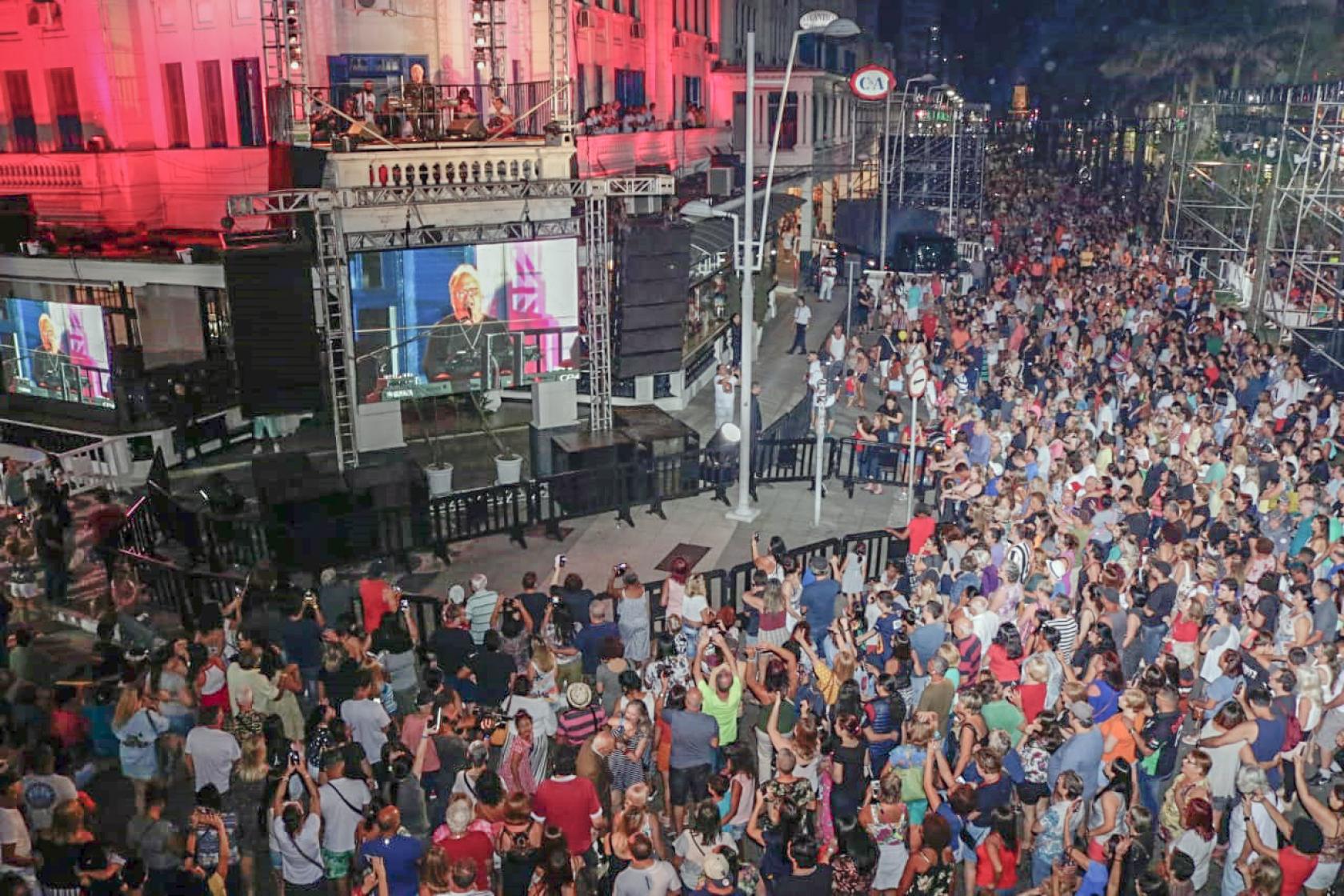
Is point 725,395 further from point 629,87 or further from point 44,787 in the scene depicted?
point 629,87

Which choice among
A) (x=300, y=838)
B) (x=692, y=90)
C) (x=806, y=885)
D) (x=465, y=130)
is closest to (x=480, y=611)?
(x=300, y=838)

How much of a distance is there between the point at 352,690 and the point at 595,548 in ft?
22.3

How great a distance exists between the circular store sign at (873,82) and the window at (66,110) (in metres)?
18.8

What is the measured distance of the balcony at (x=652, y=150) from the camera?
25.9m

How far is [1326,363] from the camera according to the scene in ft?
70.2

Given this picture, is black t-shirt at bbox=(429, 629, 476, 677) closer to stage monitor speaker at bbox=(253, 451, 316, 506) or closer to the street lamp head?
stage monitor speaker at bbox=(253, 451, 316, 506)

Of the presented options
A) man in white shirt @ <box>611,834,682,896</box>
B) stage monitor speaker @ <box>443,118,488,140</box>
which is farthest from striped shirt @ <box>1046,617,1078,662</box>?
stage monitor speaker @ <box>443,118,488,140</box>

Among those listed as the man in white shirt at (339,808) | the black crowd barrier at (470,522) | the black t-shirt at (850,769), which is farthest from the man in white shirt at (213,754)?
the black t-shirt at (850,769)

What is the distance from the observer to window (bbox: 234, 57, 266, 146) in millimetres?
22453

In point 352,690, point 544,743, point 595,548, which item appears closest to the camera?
point 544,743

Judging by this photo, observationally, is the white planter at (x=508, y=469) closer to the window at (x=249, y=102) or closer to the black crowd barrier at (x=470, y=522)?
the black crowd barrier at (x=470, y=522)

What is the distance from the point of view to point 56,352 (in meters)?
20.5

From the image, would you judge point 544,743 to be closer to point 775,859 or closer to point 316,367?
point 775,859

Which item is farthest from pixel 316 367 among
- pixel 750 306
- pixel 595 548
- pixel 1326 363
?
pixel 1326 363
